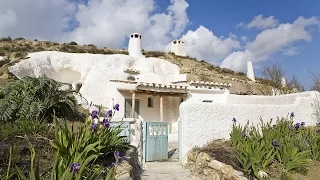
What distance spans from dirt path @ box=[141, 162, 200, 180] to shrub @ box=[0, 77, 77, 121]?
3.74 m

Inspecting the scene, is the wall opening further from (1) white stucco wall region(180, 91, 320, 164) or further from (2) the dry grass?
(2) the dry grass

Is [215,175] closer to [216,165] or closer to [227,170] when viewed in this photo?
[216,165]

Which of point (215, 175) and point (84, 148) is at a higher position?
point (84, 148)

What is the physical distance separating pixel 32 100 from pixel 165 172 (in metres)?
5.13

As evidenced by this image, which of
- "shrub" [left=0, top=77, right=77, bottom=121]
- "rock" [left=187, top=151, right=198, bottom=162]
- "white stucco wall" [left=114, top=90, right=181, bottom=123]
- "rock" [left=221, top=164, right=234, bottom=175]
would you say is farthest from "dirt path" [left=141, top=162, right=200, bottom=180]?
"white stucco wall" [left=114, top=90, right=181, bottom=123]

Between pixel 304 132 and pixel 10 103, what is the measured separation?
984 cm

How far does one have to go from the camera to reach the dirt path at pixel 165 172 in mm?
7918

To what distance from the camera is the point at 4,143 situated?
5.55m

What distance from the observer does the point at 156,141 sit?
9961 millimetres

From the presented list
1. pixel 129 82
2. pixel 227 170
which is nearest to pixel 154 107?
pixel 129 82

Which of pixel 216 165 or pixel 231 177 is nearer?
pixel 231 177

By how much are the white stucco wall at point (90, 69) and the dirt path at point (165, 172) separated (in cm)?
1280

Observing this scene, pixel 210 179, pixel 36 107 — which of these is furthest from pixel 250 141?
pixel 36 107

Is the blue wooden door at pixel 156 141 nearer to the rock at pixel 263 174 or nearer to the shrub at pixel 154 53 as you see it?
the rock at pixel 263 174
